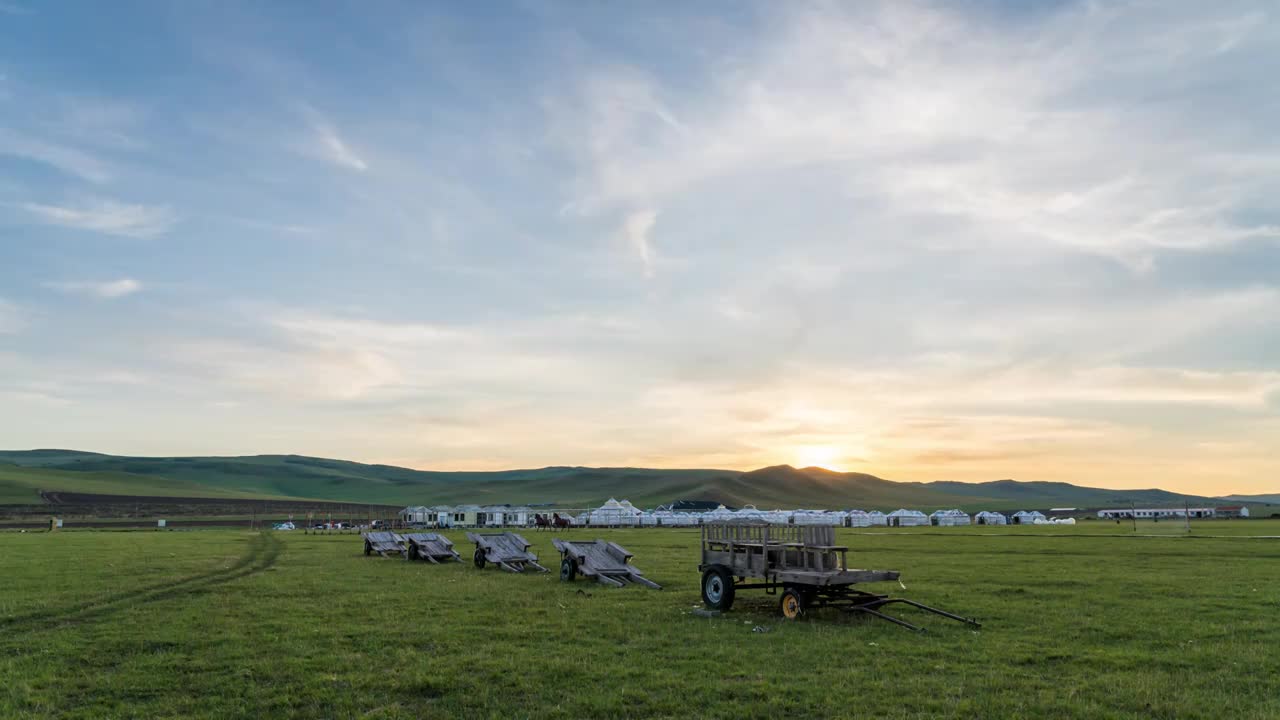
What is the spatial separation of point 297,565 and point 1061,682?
98.4 ft

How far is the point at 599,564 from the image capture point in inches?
1062

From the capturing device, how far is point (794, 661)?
14.1m

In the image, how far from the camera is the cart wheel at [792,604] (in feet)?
62.0

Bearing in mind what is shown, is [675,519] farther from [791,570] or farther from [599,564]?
[791,570]

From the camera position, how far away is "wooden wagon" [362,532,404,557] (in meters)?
40.0

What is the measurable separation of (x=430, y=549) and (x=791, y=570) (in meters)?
21.6

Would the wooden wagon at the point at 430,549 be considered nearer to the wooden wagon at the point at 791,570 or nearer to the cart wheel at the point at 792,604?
the wooden wagon at the point at 791,570

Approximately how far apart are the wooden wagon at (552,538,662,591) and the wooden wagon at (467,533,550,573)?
12.9ft

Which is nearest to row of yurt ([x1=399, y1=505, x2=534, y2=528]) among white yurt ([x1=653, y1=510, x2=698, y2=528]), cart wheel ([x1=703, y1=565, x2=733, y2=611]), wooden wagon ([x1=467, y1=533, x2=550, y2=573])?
white yurt ([x1=653, y1=510, x2=698, y2=528])

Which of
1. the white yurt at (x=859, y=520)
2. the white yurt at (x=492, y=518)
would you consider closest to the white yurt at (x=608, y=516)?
the white yurt at (x=492, y=518)

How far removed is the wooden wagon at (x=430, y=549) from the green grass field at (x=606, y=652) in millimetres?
9360

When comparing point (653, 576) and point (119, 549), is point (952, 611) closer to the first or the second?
point (653, 576)

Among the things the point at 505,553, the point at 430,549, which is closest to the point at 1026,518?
the point at 430,549

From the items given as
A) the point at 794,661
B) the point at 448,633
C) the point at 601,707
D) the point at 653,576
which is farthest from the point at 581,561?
the point at 601,707
